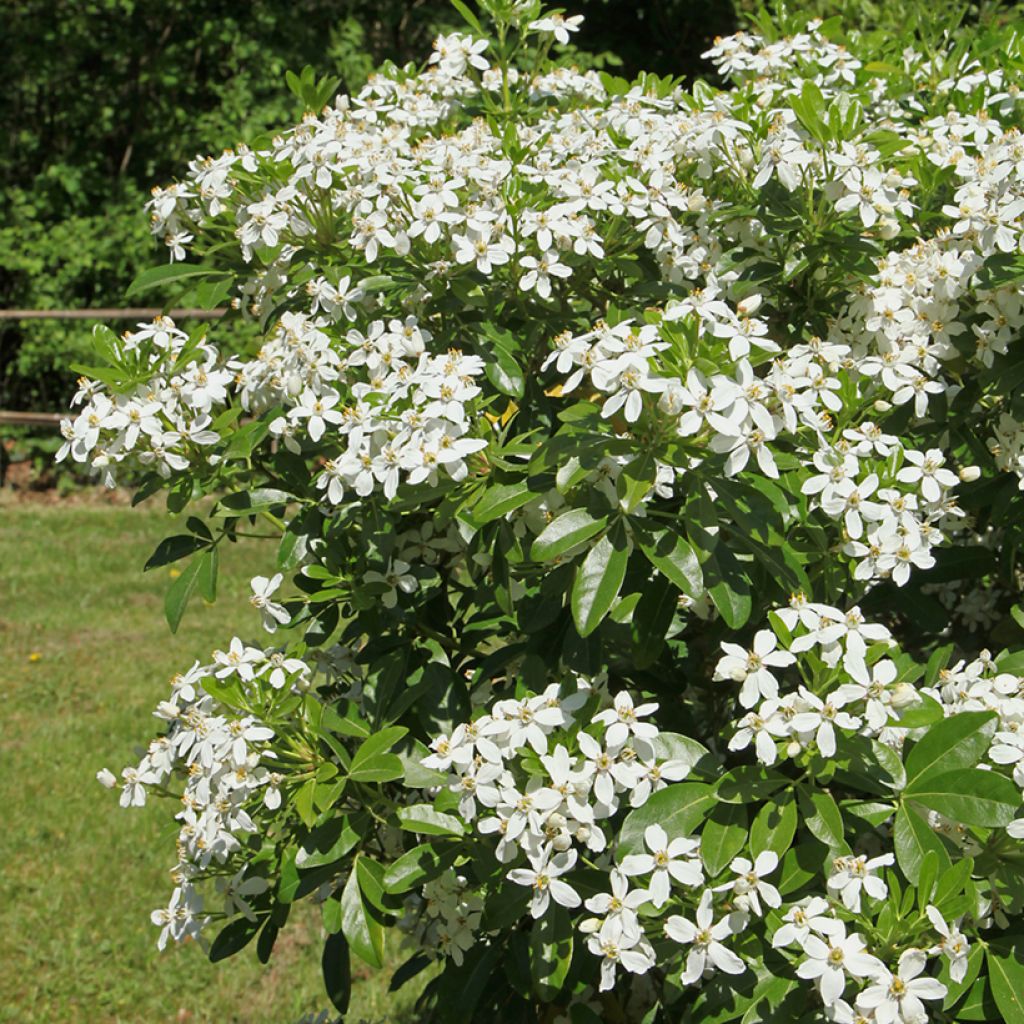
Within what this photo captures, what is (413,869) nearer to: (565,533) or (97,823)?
(565,533)

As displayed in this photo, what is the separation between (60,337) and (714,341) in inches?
309

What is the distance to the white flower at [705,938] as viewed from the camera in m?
1.61

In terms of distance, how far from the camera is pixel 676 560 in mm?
1735

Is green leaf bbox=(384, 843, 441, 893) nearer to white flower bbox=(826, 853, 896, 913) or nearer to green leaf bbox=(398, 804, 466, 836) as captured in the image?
green leaf bbox=(398, 804, 466, 836)

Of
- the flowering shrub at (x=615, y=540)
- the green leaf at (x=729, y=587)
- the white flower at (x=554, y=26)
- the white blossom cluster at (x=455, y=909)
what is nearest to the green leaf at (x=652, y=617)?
the flowering shrub at (x=615, y=540)

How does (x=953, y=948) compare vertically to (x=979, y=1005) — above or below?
above

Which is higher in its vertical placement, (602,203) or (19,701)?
(602,203)

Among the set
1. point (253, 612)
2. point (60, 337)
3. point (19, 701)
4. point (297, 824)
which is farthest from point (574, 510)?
point (60, 337)

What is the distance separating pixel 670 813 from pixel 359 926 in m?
0.52

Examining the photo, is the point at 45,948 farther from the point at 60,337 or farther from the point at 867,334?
the point at 60,337

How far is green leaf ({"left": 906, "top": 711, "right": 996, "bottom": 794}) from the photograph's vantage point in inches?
67.4

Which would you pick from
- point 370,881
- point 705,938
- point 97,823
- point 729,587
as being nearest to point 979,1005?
point 705,938

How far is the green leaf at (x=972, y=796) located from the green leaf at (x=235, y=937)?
3.76 ft

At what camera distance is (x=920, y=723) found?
5.60ft
